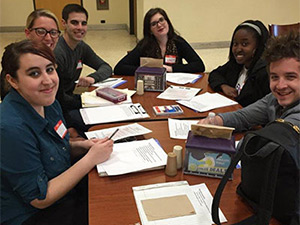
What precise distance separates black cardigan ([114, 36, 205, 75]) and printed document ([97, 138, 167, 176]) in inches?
51.2

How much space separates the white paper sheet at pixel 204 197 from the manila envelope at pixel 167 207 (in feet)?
0.15

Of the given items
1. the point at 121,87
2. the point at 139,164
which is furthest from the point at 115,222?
the point at 121,87

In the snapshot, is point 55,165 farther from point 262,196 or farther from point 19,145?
point 262,196

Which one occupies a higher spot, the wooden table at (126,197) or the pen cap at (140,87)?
the pen cap at (140,87)

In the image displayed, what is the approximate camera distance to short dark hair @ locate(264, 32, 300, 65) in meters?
1.19

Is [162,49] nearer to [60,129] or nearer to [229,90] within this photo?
[229,90]

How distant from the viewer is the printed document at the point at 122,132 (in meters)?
1.51

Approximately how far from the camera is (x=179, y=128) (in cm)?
162

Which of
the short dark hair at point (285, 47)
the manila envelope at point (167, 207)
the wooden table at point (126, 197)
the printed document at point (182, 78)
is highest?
the short dark hair at point (285, 47)

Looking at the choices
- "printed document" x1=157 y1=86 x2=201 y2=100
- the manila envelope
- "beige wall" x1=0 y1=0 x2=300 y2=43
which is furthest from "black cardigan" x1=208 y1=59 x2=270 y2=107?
"beige wall" x1=0 y1=0 x2=300 y2=43

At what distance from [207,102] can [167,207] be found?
1.11 m

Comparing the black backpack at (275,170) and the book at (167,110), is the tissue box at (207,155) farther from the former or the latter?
the book at (167,110)

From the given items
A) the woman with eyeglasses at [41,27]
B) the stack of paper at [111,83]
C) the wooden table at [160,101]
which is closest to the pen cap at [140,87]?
the wooden table at [160,101]

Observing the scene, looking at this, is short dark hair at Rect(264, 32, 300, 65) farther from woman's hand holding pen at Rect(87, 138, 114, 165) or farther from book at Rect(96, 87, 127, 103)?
book at Rect(96, 87, 127, 103)
